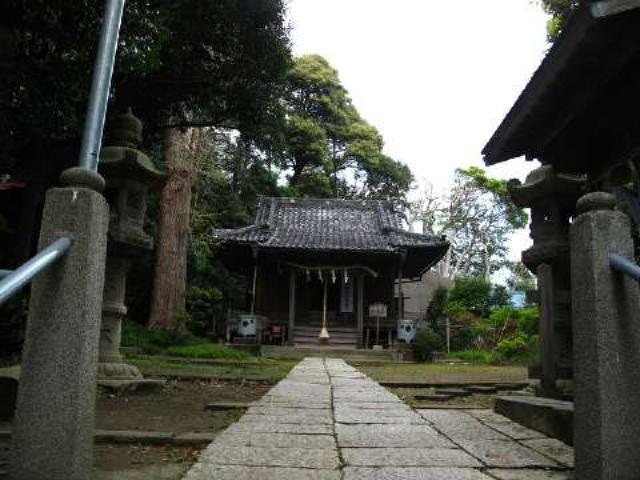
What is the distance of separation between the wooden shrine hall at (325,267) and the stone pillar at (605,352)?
15.6m

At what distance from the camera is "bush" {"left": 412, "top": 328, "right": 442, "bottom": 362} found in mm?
15891

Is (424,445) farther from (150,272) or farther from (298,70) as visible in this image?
(298,70)

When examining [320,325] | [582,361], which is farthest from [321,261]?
[582,361]

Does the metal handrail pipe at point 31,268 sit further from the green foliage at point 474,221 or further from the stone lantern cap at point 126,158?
the green foliage at point 474,221

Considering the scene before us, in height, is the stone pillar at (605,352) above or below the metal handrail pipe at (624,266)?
below

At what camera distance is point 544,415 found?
147 inches

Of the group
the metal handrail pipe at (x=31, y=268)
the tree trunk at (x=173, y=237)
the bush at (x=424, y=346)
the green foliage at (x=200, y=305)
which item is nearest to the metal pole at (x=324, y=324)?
the bush at (x=424, y=346)

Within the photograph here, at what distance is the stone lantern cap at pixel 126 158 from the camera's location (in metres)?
6.16

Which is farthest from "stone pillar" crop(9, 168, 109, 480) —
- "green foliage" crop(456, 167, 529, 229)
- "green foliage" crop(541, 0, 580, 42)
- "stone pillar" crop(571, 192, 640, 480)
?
"green foliage" crop(456, 167, 529, 229)

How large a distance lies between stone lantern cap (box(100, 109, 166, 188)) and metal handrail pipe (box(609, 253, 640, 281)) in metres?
5.11

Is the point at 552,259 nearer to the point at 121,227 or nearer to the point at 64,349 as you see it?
the point at 121,227

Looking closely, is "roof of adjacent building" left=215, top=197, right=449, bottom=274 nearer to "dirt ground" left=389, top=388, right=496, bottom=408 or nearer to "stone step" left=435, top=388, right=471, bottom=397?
"dirt ground" left=389, top=388, right=496, bottom=408

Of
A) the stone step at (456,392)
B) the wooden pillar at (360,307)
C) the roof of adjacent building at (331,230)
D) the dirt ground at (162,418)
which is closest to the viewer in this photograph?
the dirt ground at (162,418)

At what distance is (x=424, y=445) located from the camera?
10.2ft
